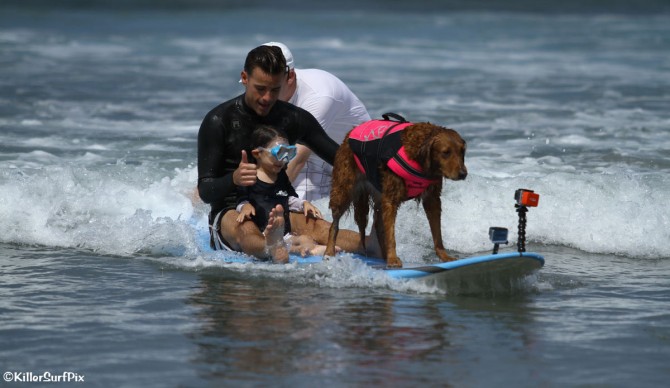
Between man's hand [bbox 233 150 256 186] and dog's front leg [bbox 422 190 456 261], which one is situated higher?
man's hand [bbox 233 150 256 186]

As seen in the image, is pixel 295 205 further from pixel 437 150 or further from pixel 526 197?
pixel 526 197

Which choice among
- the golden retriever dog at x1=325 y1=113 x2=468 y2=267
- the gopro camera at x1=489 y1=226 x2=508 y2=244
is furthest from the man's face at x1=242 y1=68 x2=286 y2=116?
the gopro camera at x1=489 y1=226 x2=508 y2=244

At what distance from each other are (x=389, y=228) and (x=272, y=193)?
3.32ft

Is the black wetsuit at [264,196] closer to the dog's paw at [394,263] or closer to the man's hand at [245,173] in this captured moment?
the man's hand at [245,173]

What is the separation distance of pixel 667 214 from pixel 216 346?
16.8 ft

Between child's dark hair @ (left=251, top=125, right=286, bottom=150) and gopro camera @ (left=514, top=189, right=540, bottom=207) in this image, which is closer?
gopro camera @ (left=514, top=189, right=540, bottom=207)

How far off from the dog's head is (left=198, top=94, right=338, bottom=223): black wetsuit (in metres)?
1.21

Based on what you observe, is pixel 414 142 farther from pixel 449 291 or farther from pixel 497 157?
pixel 497 157

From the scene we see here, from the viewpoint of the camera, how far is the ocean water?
17.8 feet

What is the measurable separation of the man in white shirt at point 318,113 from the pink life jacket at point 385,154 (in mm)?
1655

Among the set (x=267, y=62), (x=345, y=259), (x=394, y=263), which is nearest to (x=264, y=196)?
(x=345, y=259)

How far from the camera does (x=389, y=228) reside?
264 inches

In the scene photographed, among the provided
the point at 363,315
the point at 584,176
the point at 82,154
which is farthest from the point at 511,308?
the point at 82,154

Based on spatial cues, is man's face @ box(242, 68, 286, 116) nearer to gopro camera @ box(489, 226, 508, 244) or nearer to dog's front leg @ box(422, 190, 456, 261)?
dog's front leg @ box(422, 190, 456, 261)
